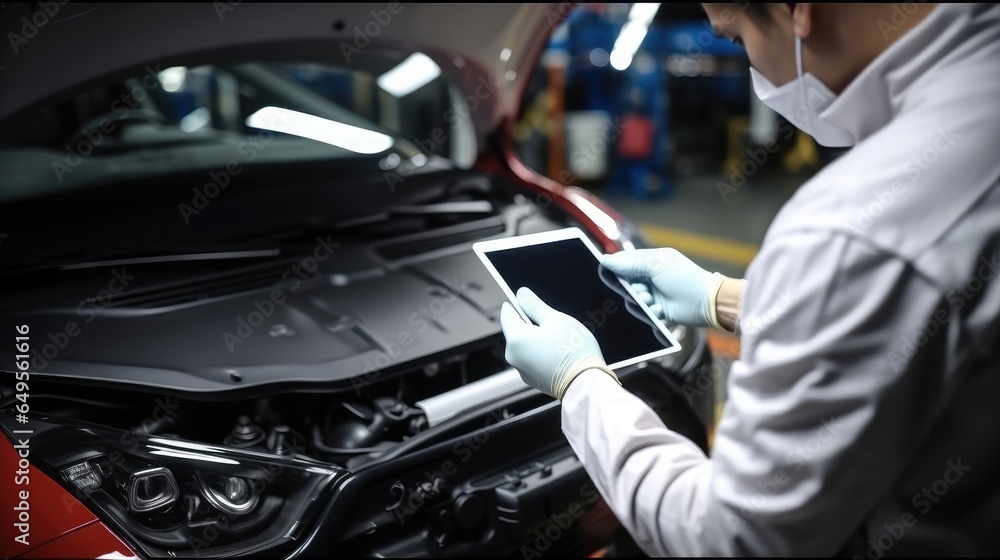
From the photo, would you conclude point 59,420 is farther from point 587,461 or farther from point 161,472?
point 587,461

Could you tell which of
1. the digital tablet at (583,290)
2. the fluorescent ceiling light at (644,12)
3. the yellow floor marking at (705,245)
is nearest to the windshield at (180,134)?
the fluorescent ceiling light at (644,12)

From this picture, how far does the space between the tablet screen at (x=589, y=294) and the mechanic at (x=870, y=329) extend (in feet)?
1.07

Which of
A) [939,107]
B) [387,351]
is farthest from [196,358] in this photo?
[939,107]

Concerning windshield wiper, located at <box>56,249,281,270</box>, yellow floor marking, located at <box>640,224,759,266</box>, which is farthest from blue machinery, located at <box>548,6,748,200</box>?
windshield wiper, located at <box>56,249,281,270</box>

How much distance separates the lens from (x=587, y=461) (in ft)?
3.26

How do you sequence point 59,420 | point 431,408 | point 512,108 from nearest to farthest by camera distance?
point 59,420
point 431,408
point 512,108

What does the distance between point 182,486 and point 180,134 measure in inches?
52.4

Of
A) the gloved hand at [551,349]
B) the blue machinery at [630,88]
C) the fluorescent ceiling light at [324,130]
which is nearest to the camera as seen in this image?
the gloved hand at [551,349]

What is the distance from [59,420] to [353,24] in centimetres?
121

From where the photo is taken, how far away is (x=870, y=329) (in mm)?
745

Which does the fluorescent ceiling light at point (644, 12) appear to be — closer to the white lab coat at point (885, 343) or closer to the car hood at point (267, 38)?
the car hood at point (267, 38)

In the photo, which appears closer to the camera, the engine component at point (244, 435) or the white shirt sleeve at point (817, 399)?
the white shirt sleeve at point (817, 399)

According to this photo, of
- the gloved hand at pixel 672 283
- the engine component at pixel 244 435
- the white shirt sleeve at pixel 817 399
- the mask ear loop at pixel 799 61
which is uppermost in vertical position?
the mask ear loop at pixel 799 61

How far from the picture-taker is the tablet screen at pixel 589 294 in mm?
1239
